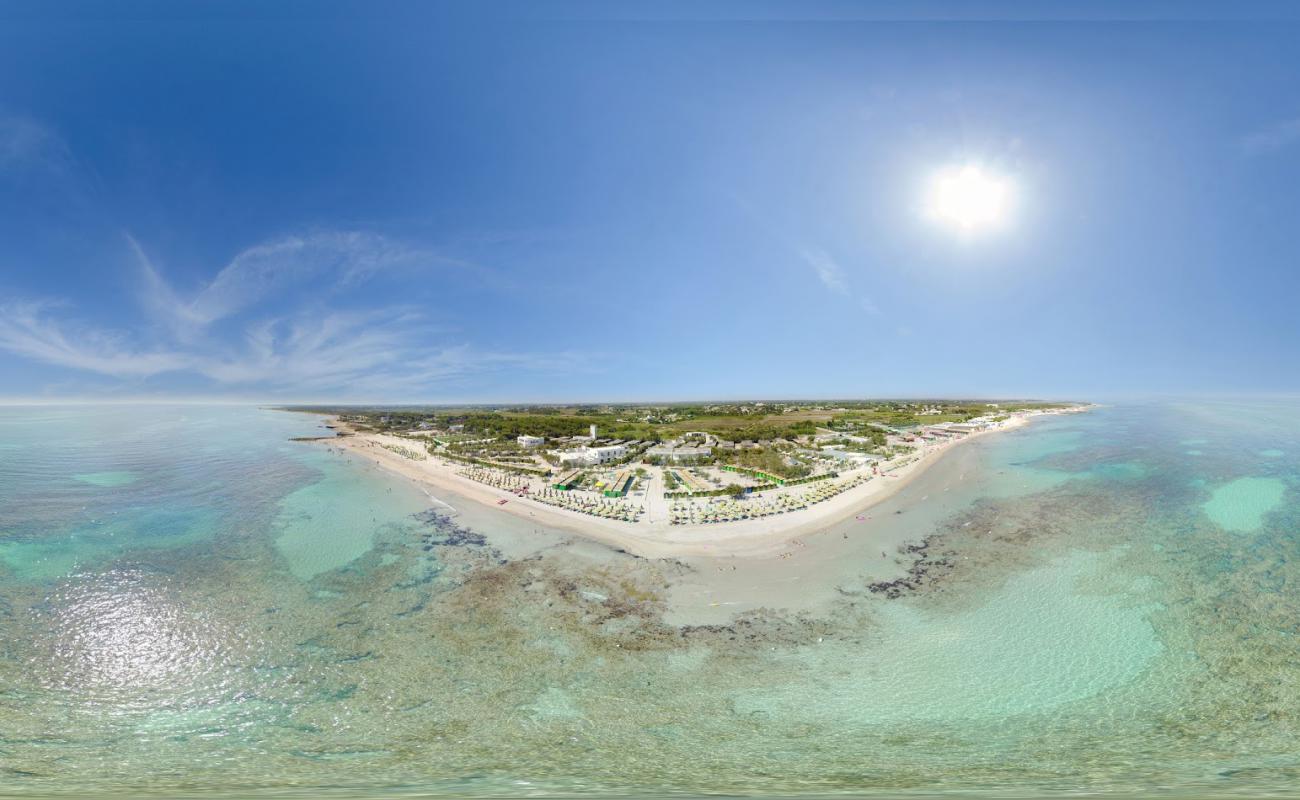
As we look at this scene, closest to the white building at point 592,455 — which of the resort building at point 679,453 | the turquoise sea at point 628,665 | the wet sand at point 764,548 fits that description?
the resort building at point 679,453

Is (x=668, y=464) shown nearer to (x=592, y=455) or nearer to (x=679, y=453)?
(x=679, y=453)

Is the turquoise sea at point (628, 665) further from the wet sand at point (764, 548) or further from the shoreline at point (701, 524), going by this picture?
the shoreline at point (701, 524)

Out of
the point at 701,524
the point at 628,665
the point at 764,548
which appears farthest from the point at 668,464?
the point at 628,665

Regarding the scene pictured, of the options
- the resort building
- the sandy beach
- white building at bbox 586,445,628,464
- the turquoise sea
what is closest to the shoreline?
the sandy beach

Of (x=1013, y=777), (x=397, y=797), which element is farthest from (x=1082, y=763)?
(x=397, y=797)

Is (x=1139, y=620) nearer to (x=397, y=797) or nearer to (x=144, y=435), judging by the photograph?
(x=397, y=797)

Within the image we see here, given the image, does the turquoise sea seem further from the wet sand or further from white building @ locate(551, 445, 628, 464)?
white building @ locate(551, 445, 628, 464)
